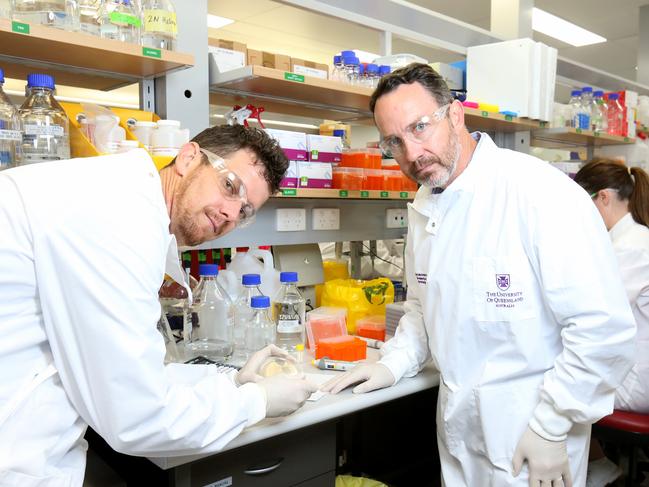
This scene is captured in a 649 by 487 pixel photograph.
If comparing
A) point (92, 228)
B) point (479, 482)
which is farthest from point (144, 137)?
point (479, 482)

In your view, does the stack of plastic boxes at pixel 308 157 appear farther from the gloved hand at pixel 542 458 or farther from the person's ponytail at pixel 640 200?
the person's ponytail at pixel 640 200

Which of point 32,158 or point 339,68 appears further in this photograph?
point 339,68

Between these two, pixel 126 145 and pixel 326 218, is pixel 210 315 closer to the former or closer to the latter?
pixel 126 145

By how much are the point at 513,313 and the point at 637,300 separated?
113 cm

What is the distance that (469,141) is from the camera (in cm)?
166

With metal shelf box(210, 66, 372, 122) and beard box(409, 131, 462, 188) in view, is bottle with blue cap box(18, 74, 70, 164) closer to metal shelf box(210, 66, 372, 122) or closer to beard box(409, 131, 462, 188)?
metal shelf box(210, 66, 372, 122)

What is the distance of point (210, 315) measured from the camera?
1.97m

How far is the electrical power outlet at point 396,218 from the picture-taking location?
2824 millimetres

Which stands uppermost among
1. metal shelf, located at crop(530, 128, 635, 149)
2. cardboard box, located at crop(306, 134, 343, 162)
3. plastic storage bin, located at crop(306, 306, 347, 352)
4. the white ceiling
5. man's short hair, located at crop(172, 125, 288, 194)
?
the white ceiling

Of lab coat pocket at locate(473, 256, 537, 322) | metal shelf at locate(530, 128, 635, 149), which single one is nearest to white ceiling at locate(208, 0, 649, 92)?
metal shelf at locate(530, 128, 635, 149)

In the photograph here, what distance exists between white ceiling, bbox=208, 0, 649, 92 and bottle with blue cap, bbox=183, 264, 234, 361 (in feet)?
12.5

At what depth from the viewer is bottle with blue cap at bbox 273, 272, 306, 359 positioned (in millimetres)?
1981

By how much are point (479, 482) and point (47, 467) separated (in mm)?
1126

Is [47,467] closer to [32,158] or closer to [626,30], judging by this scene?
[32,158]
